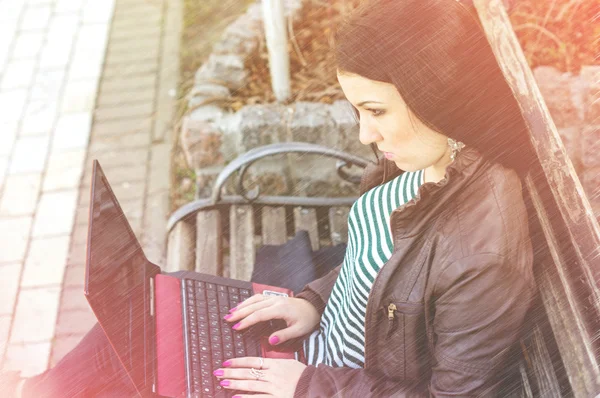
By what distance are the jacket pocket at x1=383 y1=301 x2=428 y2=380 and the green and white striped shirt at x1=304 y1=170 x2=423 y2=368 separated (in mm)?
122

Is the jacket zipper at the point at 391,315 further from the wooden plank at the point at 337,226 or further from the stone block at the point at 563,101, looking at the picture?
the stone block at the point at 563,101

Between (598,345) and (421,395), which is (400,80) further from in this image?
(421,395)

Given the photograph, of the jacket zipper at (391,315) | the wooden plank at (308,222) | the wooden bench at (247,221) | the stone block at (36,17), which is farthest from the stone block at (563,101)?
the stone block at (36,17)

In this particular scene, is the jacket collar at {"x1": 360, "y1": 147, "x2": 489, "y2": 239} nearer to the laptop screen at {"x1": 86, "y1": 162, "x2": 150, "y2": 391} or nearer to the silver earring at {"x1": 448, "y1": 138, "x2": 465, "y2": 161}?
the silver earring at {"x1": 448, "y1": 138, "x2": 465, "y2": 161}

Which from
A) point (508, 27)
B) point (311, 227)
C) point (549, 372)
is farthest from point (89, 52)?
point (549, 372)

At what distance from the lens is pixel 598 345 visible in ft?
4.44

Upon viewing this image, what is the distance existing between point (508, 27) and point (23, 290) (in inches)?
112

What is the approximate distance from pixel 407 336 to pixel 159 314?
87cm

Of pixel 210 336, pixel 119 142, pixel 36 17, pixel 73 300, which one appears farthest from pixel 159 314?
pixel 36 17

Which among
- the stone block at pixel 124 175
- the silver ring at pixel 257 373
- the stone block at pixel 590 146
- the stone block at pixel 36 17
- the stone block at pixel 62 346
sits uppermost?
the stone block at pixel 36 17

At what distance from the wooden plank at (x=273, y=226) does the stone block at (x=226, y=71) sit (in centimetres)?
109

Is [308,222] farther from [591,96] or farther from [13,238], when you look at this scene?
[13,238]

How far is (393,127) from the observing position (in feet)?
5.10

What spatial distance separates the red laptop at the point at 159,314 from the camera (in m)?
1.81
